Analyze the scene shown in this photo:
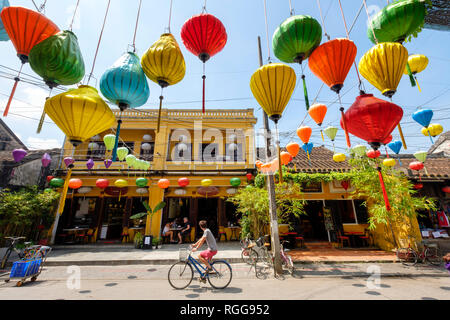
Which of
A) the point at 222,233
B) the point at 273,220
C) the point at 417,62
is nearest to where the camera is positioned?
the point at 417,62

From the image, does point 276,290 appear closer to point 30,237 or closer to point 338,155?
point 338,155

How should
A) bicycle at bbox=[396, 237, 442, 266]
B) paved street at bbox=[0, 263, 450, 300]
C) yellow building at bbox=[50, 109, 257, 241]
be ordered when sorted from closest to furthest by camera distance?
1. paved street at bbox=[0, 263, 450, 300]
2. bicycle at bbox=[396, 237, 442, 266]
3. yellow building at bbox=[50, 109, 257, 241]

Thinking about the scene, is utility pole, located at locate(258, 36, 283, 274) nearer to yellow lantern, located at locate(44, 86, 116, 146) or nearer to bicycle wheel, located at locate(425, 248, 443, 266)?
yellow lantern, located at locate(44, 86, 116, 146)

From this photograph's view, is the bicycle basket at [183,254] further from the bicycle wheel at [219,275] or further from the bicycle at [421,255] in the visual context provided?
the bicycle at [421,255]

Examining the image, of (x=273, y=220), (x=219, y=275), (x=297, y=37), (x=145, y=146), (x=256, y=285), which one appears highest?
(x=145, y=146)

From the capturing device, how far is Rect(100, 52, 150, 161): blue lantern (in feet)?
9.53

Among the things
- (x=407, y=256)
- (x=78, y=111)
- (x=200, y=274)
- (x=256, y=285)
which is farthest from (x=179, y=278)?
(x=407, y=256)

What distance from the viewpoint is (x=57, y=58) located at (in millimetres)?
2641

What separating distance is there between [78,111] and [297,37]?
3.53m

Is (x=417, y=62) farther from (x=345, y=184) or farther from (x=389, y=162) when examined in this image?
(x=345, y=184)

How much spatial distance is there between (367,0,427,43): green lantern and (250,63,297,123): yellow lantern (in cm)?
155

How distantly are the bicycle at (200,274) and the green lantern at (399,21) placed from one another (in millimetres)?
5880

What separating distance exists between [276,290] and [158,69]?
19.4ft

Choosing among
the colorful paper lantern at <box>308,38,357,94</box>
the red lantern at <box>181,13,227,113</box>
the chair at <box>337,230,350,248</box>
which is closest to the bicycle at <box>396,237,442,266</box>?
the chair at <box>337,230,350,248</box>
